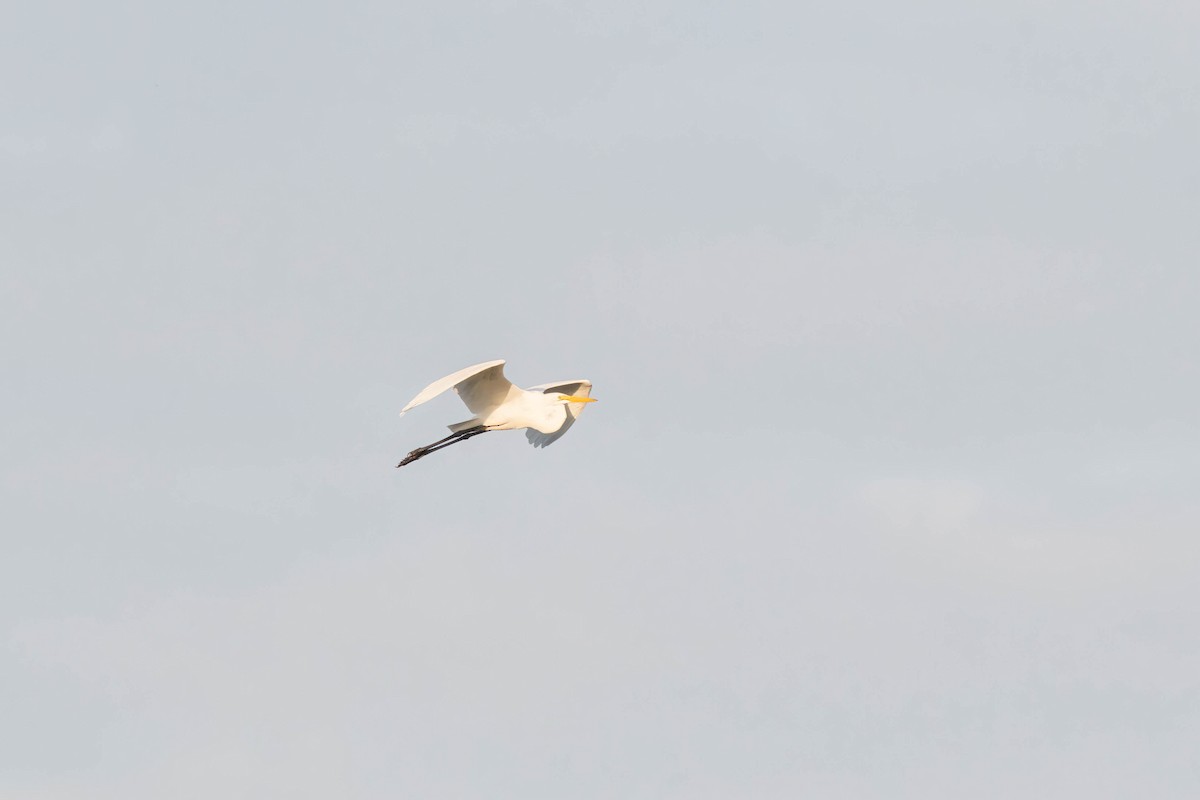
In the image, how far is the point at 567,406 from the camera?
39875 millimetres

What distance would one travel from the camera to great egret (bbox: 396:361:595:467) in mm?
38156

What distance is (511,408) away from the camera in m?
38.7

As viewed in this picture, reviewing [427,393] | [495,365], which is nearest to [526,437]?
[495,365]

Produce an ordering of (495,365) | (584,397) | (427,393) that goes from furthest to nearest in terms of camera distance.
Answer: (584,397) → (495,365) → (427,393)

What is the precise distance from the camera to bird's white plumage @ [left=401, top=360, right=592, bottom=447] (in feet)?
125

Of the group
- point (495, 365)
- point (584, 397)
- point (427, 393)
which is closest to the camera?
point (427, 393)

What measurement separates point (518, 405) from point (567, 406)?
4.61 feet

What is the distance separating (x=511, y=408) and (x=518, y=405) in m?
0.15

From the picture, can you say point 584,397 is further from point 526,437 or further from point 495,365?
point 495,365

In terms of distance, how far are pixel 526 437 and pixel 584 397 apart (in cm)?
136

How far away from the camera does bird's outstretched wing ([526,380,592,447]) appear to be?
39969mm

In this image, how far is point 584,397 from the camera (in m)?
40.3

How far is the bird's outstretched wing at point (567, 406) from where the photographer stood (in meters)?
40.0

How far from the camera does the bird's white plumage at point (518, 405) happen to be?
3809cm
